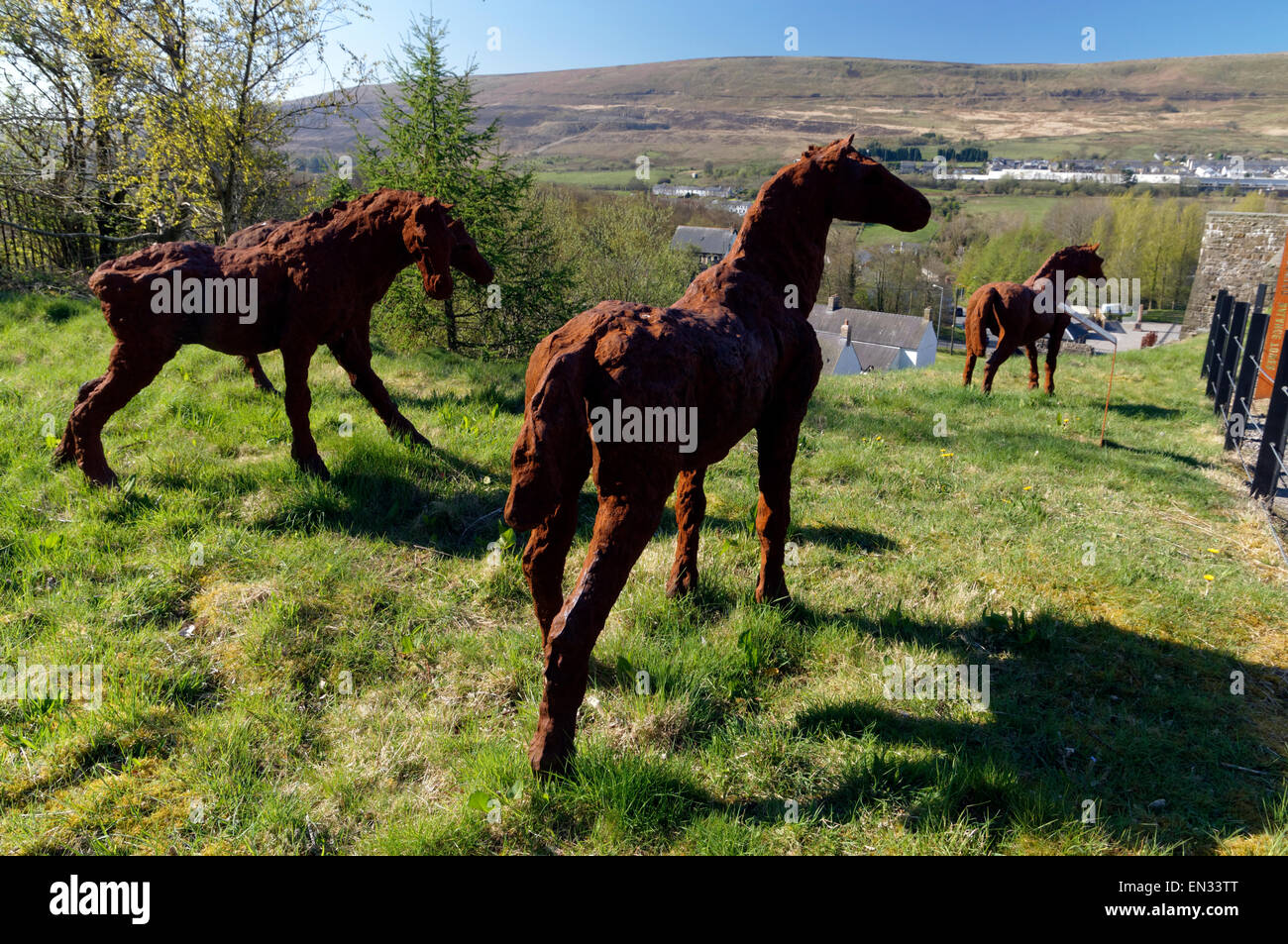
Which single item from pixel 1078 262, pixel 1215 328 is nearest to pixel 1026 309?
pixel 1078 262

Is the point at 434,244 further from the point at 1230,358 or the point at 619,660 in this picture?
the point at 1230,358

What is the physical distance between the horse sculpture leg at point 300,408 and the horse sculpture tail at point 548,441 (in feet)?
11.9

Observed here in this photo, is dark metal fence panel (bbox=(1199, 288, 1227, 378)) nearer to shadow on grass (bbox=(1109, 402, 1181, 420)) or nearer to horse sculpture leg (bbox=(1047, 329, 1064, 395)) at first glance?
shadow on grass (bbox=(1109, 402, 1181, 420))


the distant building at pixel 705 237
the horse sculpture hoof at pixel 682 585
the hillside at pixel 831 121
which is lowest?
the horse sculpture hoof at pixel 682 585

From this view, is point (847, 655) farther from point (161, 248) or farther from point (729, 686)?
point (161, 248)

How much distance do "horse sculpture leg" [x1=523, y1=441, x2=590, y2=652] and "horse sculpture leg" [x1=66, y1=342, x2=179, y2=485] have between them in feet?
13.5

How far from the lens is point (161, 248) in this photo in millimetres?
5449

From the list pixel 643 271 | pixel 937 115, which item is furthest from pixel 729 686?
pixel 937 115

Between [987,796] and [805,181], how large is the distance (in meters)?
3.52

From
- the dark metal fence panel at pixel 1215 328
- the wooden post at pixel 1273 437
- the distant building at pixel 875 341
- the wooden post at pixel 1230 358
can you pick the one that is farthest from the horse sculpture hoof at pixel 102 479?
the distant building at pixel 875 341

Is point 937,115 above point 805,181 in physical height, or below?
above

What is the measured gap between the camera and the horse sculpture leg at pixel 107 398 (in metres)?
5.26

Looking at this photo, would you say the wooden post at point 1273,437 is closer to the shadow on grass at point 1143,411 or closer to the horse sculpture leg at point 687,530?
the shadow on grass at point 1143,411

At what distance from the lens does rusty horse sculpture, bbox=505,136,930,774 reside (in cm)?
279
